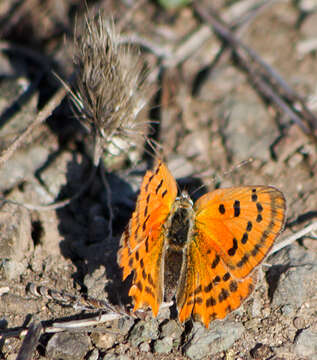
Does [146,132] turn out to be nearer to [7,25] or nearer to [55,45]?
[55,45]

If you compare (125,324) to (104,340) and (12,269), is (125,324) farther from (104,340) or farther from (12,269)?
(12,269)

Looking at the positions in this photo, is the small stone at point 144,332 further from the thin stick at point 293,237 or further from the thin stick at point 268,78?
the thin stick at point 268,78

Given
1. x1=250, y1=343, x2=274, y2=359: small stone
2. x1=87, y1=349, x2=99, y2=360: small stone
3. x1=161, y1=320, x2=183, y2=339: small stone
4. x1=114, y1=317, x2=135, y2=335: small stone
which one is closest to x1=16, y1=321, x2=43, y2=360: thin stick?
x1=87, y1=349, x2=99, y2=360: small stone

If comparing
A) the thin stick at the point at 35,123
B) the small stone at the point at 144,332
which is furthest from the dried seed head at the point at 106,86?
the small stone at the point at 144,332

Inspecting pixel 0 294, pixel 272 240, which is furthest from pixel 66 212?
pixel 272 240

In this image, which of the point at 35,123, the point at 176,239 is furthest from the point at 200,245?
the point at 35,123
